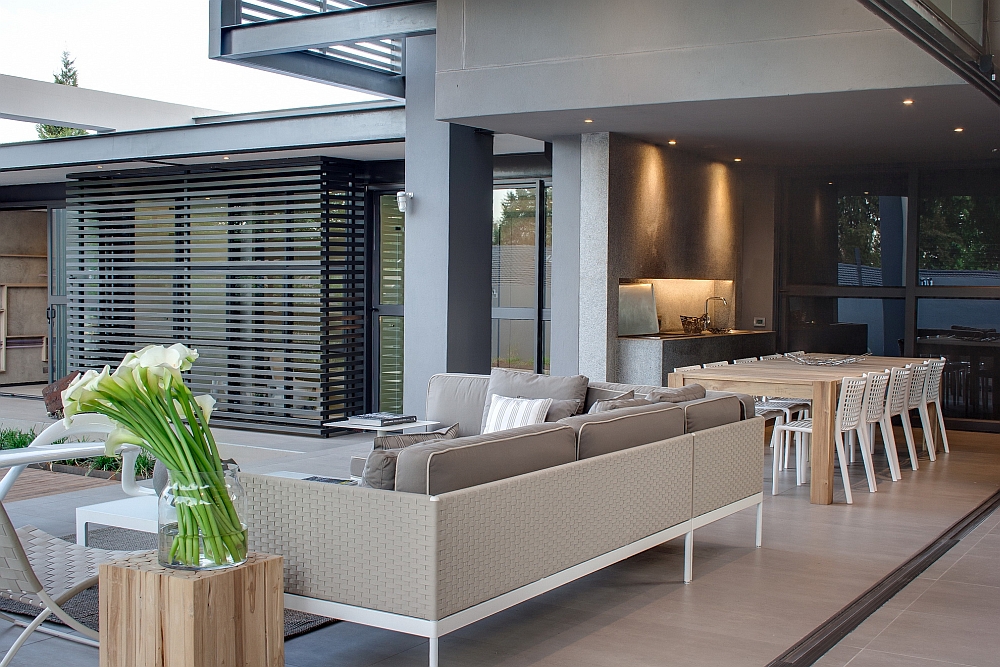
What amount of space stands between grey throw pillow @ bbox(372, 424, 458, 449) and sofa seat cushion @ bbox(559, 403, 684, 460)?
99cm

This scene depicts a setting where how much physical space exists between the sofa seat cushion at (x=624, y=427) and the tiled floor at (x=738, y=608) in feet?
2.25

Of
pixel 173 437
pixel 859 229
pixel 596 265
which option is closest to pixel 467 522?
pixel 173 437

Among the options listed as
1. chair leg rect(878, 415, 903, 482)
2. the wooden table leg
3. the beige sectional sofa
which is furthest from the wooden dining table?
the beige sectional sofa

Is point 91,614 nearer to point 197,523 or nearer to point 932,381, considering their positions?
point 197,523

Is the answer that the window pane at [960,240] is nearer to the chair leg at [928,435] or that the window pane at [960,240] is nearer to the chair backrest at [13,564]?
the chair leg at [928,435]

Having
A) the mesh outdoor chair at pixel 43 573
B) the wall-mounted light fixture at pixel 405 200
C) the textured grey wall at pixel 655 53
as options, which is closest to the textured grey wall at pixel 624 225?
the textured grey wall at pixel 655 53

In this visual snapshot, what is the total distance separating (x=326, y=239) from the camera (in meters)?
10.7

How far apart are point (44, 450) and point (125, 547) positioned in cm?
77

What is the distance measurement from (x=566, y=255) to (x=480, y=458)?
5438mm

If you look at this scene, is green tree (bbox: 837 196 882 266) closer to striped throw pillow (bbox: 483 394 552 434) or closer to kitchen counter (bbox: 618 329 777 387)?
kitchen counter (bbox: 618 329 777 387)

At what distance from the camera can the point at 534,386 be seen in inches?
238

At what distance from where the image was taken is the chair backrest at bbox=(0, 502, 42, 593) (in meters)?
3.45

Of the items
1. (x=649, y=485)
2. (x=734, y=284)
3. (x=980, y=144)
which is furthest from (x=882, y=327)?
(x=649, y=485)

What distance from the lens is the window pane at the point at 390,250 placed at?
11.4 meters
